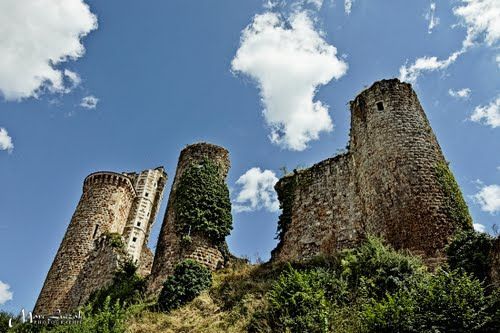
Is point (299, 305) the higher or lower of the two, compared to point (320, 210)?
lower

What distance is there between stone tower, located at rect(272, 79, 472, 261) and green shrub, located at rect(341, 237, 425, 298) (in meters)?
1.86

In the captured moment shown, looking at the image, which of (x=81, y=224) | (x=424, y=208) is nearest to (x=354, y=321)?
(x=424, y=208)

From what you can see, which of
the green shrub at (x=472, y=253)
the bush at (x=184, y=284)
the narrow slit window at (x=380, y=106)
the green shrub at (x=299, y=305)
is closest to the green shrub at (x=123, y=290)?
the bush at (x=184, y=284)

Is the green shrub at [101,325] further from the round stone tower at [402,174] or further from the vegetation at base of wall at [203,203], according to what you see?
the round stone tower at [402,174]

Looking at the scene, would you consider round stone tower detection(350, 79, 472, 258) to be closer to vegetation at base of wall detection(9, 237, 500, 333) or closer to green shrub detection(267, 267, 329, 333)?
vegetation at base of wall detection(9, 237, 500, 333)

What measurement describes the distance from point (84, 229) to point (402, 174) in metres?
18.5

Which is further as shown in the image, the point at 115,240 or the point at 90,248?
the point at 90,248

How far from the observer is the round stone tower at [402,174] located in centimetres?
1405

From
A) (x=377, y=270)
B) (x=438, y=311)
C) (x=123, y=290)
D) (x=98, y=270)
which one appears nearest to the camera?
(x=438, y=311)

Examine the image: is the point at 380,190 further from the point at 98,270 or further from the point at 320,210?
the point at 98,270

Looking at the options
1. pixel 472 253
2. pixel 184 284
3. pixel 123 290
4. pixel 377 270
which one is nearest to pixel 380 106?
pixel 472 253

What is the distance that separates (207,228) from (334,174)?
5911 mm

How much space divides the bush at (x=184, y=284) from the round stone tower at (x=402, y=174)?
20.8ft

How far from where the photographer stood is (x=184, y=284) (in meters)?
15.9
